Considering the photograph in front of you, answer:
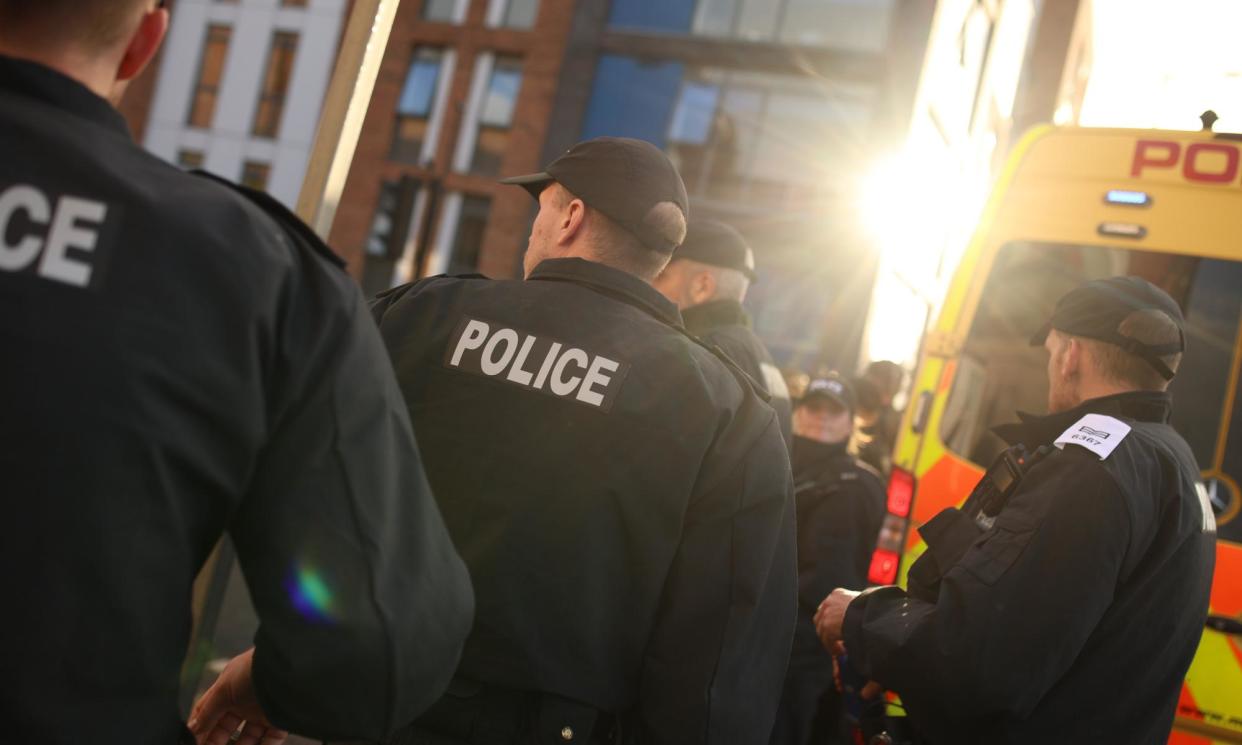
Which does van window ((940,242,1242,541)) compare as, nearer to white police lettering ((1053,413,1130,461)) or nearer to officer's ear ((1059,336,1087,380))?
officer's ear ((1059,336,1087,380))

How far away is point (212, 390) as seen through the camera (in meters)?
1.10

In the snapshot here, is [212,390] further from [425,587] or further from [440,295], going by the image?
[440,295]

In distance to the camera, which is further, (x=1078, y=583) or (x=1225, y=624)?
(x=1225, y=624)

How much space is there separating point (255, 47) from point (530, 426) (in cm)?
2496

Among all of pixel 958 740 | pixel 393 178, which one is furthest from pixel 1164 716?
pixel 393 178

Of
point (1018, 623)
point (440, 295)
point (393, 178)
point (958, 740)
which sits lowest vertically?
point (958, 740)

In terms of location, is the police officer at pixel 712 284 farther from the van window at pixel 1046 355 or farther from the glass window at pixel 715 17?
the glass window at pixel 715 17

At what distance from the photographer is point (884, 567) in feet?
12.7

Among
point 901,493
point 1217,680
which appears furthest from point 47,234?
point 901,493

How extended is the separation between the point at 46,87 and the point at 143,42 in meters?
0.15

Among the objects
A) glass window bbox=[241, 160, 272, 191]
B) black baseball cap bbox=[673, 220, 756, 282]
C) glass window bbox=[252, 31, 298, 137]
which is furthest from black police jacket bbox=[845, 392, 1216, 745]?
glass window bbox=[252, 31, 298, 137]

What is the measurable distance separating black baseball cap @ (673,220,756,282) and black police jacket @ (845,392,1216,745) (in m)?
1.44

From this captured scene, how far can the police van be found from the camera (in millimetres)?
3641

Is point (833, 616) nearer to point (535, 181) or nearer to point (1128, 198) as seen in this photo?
point (535, 181)
